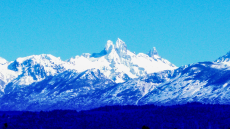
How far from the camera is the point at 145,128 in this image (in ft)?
299

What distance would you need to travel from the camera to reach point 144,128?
91.1 m

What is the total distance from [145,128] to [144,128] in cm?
17
